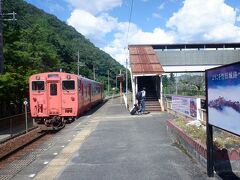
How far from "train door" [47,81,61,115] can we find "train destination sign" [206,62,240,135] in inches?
619

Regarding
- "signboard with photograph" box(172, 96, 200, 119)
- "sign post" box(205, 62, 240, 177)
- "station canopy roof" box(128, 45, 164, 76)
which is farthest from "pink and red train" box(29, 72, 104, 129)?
"sign post" box(205, 62, 240, 177)

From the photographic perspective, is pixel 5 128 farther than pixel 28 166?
Yes

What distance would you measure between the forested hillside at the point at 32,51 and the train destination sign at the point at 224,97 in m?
14.3

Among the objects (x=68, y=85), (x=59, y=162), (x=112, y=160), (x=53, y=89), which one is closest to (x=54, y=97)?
(x=53, y=89)

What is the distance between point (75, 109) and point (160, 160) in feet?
43.9

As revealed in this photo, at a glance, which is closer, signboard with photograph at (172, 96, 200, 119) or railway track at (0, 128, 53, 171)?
railway track at (0, 128, 53, 171)

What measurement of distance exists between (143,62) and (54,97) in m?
11.9

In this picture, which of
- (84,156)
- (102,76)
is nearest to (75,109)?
(84,156)

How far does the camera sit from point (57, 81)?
22.4 metres

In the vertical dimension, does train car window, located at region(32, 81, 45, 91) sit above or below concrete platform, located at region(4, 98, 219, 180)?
above

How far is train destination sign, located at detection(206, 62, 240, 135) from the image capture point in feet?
19.7

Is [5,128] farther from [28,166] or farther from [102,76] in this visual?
[102,76]

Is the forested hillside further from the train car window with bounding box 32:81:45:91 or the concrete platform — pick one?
the concrete platform

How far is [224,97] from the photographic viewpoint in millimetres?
6500
